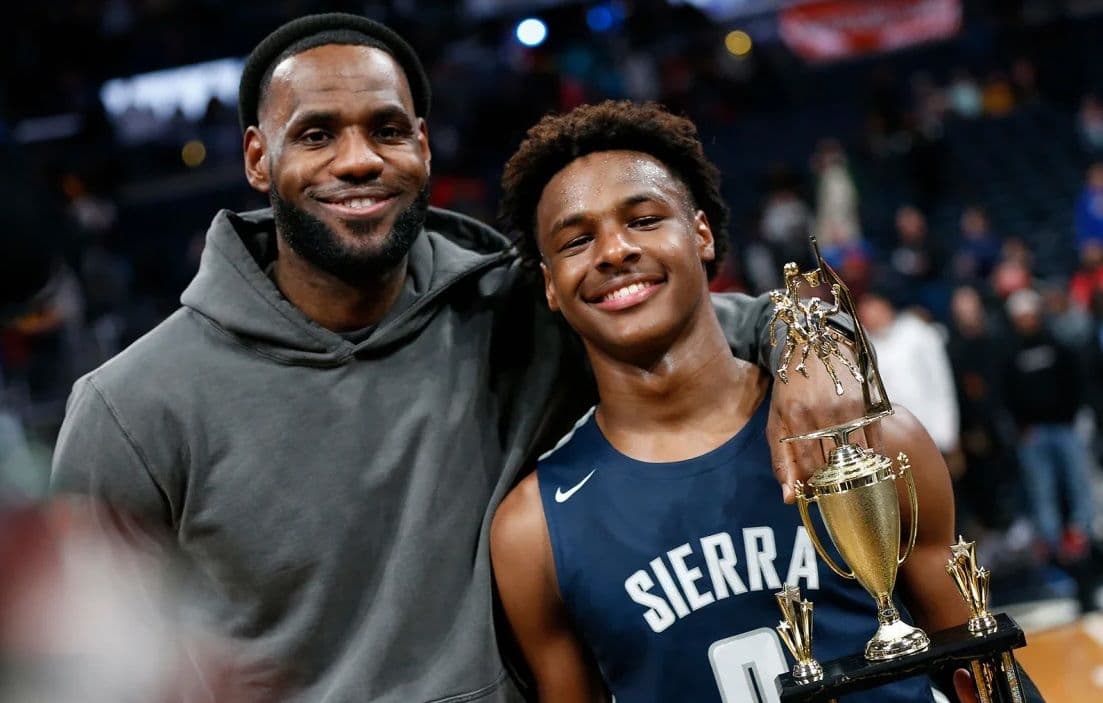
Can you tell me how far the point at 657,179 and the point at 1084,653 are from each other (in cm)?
391

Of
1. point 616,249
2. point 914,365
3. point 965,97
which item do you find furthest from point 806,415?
point 965,97

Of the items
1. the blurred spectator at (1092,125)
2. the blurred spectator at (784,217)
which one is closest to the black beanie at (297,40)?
the blurred spectator at (784,217)

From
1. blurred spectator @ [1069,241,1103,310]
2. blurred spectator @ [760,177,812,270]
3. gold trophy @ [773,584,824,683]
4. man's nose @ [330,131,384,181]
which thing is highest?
Result: blurred spectator @ [760,177,812,270]

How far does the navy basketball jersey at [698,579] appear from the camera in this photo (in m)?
2.21

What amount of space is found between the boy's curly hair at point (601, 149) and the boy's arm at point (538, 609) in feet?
2.12

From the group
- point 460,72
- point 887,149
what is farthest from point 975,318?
point 460,72

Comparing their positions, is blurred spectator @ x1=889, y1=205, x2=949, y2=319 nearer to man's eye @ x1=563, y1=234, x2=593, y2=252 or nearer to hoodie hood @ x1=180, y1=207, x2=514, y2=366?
hoodie hood @ x1=180, y1=207, x2=514, y2=366

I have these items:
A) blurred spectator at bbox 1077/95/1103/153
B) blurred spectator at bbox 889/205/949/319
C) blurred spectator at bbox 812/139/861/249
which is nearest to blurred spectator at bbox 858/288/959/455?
blurred spectator at bbox 889/205/949/319

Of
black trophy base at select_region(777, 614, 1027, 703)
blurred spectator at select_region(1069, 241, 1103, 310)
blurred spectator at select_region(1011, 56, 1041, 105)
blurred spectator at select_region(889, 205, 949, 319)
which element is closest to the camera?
black trophy base at select_region(777, 614, 1027, 703)

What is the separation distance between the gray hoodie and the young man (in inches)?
5.4

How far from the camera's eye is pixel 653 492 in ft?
7.65

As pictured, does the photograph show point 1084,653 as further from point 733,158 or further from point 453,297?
point 733,158

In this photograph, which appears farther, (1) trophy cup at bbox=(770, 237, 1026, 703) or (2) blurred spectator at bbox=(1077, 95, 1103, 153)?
(2) blurred spectator at bbox=(1077, 95, 1103, 153)

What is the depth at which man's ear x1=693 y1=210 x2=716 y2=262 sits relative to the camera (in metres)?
2.50
